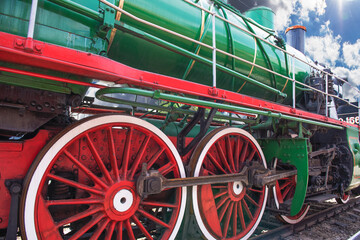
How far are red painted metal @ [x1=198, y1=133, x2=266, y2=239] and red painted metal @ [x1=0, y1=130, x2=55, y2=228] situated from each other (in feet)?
4.95

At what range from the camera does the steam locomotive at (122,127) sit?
4.99 ft

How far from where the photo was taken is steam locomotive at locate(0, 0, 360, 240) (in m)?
1.52

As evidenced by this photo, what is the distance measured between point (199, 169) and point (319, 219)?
3.04m

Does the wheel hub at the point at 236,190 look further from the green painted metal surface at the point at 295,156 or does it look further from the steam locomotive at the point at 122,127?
the green painted metal surface at the point at 295,156

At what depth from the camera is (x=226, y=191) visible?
2645 millimetres

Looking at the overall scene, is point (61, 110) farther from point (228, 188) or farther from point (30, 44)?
point (228, 188)

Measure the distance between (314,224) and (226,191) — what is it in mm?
2388

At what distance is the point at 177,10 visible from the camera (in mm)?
2377

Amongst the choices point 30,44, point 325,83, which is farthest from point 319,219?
point 30,44

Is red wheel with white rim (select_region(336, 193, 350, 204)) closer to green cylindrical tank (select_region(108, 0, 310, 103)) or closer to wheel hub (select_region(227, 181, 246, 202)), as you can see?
green cylindrical tank (select_region(108, 0, 310, 103))

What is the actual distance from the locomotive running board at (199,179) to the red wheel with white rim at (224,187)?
0.11 meters

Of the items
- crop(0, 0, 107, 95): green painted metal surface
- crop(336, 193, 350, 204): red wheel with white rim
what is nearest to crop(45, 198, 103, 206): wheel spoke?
crop(0, 0, 107, 95): green painted metal surface

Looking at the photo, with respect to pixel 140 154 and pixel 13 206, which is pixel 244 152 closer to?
pixel 140 154

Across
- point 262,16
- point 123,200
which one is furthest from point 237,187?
point 262,16
